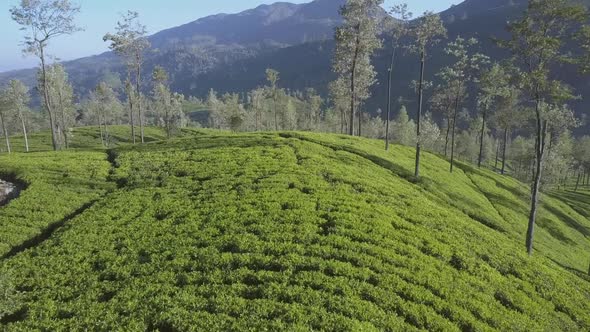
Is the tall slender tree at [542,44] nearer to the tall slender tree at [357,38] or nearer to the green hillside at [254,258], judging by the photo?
the green hillside at [254,258]

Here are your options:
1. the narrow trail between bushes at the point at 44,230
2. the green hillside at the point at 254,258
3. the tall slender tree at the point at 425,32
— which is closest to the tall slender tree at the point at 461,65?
the tall slender tree at the point at 425,32

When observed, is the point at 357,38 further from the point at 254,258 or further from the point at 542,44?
the point at 254,258

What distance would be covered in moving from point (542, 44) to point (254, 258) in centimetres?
3085

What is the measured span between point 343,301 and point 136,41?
7780 cm

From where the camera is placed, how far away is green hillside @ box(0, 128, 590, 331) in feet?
52.4

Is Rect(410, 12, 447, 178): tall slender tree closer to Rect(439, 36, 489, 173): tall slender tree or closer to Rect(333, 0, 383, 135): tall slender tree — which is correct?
Rect(439, 36, 489, 173): tall slender tree

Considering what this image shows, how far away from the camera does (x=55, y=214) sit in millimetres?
28500

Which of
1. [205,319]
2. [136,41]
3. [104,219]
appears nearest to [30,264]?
[104,219]

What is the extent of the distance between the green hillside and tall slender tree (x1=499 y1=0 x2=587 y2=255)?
14.1 m

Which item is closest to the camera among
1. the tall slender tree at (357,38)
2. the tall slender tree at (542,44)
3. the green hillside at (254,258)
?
the green hillside at (254,258)

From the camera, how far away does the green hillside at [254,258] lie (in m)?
16.0

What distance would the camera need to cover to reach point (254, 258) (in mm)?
19328

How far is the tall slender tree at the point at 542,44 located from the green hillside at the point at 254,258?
556 inches

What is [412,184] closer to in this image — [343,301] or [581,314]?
[581,314]
